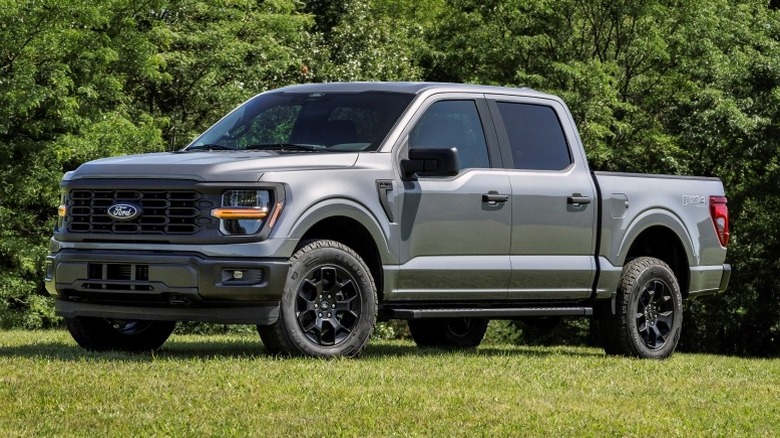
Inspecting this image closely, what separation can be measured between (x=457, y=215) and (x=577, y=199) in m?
1.29

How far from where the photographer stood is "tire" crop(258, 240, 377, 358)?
10125mm

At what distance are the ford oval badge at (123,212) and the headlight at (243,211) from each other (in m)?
0.56

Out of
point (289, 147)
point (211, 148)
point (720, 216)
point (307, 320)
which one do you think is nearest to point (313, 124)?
point (289, 147)

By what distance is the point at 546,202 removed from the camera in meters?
11.7

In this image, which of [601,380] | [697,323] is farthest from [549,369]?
[697,323]

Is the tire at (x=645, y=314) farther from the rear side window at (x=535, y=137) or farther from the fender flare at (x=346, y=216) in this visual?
the fender flare at (x=346, y=216)

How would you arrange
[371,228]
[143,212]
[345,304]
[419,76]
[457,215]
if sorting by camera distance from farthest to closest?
[419,76], [457,215], [371,228], [345,304], [143,212]

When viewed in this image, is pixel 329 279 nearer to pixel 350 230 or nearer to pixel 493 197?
pixel 350 230

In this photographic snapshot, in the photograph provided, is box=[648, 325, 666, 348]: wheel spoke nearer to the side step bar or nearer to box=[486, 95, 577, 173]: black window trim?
the side step bar

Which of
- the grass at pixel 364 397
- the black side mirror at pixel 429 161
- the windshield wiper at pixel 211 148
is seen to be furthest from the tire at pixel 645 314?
the windshield wiper at pixel 211 148

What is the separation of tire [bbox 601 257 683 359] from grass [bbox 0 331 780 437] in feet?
3.50

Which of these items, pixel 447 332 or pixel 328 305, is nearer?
pixel 328 305

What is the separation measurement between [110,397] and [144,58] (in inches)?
937

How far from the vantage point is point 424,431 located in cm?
725
